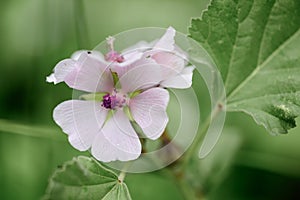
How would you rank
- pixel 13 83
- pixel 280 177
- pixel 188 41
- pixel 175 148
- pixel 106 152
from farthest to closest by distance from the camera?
pixel 13 83 → pixel 280 177 → pixel 175 148 → pixel 188 41 → pixel 106 152

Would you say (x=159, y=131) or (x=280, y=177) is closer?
(x=159, y=131)

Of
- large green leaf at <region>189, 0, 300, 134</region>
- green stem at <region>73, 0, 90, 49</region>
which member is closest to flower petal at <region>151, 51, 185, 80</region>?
large green leaf at <region>189, 0, 300, 134</region>

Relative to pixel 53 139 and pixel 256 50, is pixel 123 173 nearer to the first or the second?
pixel 256 50

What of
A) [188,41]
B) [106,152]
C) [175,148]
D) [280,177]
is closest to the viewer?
[106,152]

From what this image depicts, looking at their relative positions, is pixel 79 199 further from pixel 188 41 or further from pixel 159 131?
pixel 188 41

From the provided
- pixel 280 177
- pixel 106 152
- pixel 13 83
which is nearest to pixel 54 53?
pixel 13 83

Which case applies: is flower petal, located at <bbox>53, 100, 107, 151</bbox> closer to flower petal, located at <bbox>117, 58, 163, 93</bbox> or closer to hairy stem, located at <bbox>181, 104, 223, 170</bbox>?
flower petal, located at <bbox>117, 58, 163, 93</bbox>
